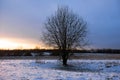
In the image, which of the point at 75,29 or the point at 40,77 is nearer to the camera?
the point at 40,77

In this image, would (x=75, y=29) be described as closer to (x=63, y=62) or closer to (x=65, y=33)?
(x=65, y=33)

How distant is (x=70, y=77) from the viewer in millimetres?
20875

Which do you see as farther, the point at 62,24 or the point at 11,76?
the point at 62,24

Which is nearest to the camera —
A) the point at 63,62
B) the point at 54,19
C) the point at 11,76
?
the point at 11,76

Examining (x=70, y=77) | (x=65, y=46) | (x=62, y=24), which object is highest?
(x=62, y=24)

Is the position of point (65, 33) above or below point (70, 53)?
above

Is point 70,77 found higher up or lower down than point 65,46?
lower down

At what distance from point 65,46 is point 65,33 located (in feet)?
6.52

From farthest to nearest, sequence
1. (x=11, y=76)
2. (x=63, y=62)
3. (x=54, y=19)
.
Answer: (x=54, y=19) → (x=63, y=62) → (x=11, y=76)

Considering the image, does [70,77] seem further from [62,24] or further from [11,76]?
[62,24]

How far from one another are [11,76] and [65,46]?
24.6 metres

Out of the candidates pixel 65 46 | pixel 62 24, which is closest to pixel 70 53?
pixel 65 46

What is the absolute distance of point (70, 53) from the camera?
4531 cm

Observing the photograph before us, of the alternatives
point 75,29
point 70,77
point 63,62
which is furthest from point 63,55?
point 70,77
